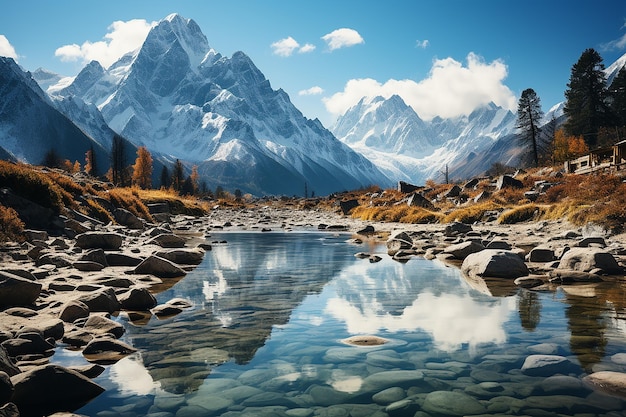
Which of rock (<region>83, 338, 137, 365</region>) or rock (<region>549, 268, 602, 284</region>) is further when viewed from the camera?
rock (<region>549, 268, 602, 284</region>)

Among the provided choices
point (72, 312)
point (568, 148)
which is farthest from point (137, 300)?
point (568, 148)

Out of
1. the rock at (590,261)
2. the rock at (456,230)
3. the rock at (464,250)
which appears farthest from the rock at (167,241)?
the rock at (590,261)

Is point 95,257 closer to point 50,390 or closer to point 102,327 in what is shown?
point 102,327

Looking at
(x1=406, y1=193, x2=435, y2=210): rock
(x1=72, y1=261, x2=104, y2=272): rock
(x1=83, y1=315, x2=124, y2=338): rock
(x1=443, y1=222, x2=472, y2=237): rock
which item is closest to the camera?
(x1=83, y1=315, x2=124, y2=338): rock

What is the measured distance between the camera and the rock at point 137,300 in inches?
328

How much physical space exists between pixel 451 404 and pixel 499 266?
26.5 ft

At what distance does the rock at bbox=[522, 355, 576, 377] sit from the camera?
5.00 metres

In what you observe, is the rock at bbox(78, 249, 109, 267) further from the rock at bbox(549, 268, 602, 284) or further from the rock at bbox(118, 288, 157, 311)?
the rock at bbox(549, 268, 602, 284)

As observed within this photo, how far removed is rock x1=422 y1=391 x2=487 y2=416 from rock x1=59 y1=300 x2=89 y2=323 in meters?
5.69

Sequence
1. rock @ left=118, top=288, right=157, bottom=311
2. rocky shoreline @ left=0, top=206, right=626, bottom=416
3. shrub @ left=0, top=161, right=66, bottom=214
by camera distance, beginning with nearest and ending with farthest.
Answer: rocky shoreline @ left=0, top=206, right=626, bottom=416 → rock @ left=118, top=288, right=157, bottom=311 → shrub @ left=0, top=161, right=66, bottom=214

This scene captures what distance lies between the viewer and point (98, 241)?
15227 millimetres

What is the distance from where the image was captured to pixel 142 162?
111000mm

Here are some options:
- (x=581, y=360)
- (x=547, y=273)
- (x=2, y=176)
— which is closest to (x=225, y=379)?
(x=581, y=360)

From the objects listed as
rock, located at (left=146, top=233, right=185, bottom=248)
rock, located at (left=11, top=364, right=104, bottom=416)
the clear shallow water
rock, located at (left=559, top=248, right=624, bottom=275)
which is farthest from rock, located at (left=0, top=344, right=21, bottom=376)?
rock, located at (left=146, top=233, right=185, bottom=248)
